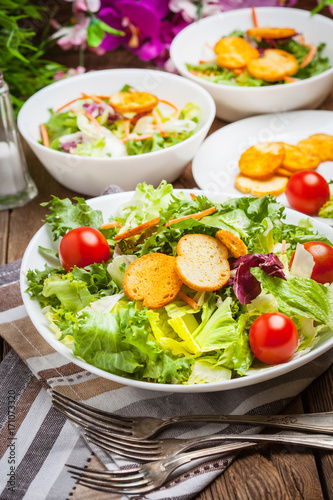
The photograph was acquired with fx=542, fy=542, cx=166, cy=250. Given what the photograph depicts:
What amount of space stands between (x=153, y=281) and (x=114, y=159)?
2.83 feet

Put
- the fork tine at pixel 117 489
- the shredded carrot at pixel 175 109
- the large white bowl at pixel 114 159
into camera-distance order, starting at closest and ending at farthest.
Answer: the fork tine at pixel 117 489 < the large white bowl at pixel 114 159 < the shredded carrot at pixel 175 109

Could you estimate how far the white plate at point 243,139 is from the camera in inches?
104

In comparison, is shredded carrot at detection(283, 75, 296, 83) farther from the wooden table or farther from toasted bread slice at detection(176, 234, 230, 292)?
the wooden table

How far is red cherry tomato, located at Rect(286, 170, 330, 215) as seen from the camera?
7.66ft

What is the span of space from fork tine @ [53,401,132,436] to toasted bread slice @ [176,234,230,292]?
464mm

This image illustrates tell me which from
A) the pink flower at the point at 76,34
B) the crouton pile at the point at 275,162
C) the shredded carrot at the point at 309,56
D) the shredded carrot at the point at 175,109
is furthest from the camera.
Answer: the pink flower at the point at 76,34

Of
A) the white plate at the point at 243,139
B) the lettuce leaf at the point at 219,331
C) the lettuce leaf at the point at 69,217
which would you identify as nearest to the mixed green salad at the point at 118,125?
the white plate at the point at 243,139

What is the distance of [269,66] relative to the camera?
3.13 metres

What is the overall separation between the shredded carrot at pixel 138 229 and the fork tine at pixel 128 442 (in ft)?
2.21

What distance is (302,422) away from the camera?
1480 mm

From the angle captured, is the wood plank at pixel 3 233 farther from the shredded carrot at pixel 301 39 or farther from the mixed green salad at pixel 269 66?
the shredded carrot at pixel 301 39

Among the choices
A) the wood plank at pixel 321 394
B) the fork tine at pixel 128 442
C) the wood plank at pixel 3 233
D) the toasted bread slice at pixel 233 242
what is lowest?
the wood plank at pixel 3 233

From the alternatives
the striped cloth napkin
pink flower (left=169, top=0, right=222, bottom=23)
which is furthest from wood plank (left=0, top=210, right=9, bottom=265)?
pink flower (left=169, top=0, right=222, bottom=23)

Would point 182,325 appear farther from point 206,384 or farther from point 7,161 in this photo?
point 7,161
